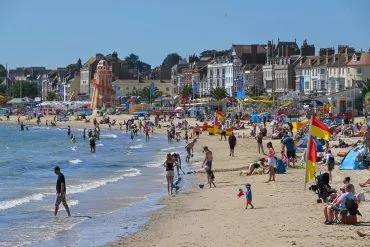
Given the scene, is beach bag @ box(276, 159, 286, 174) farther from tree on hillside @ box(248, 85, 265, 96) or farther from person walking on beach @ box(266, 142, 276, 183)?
tree on hillside @ box(248, 85, 265, 96)

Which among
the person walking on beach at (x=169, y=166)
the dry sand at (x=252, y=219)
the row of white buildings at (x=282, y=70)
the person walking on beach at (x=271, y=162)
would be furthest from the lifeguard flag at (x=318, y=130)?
the row of white buildings at (x=282, y=70)

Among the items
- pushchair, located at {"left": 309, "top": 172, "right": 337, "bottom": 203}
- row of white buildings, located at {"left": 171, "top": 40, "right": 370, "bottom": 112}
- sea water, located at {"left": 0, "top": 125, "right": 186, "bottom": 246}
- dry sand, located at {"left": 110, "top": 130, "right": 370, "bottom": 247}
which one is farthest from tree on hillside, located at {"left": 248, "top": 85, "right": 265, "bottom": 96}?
pushchair, located at {"left": 309, "top": 172, "right": 337, "bottom": 203}

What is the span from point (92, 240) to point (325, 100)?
64.6 metres

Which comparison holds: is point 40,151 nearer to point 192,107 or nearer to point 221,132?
point 221,132

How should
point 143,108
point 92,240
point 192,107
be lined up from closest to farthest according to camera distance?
point 92,240 → point 192,107 → point 143,108

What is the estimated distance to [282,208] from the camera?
63.9ft

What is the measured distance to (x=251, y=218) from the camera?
60.3 ft

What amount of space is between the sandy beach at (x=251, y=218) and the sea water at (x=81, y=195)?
0.84 m

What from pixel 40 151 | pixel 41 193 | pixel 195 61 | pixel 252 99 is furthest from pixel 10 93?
pixel 41 193

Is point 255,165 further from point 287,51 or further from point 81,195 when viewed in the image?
point 287,51

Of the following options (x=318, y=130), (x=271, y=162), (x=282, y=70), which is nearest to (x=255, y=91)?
(x=282, y=70)

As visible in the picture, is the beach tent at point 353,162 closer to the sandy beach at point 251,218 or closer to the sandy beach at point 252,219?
the sandy beach at point 251,218

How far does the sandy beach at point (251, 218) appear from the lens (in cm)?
1538

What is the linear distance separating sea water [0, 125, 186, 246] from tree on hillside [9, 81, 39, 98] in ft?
429
